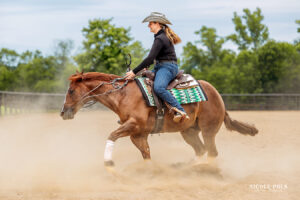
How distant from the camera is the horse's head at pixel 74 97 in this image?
5738mm

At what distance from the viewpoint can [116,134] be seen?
5.39 metres

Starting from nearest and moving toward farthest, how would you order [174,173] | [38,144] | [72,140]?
[174,173]
[38,144]
[72,140]

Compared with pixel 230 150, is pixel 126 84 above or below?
above

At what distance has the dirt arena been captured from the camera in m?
5.01

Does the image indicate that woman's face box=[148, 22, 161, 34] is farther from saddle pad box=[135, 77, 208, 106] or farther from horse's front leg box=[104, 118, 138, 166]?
horse's front leg box=[104, 118, 138, 166]

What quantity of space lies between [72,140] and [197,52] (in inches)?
1344

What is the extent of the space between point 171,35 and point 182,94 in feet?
3.26

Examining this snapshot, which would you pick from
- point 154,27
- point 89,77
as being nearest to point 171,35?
point 154,27

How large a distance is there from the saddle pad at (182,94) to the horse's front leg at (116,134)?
443mm

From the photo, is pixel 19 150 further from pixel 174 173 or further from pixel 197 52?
pixel 197 52

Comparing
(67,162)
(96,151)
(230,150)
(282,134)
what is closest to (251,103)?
(282,134)

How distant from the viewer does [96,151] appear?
8.82m

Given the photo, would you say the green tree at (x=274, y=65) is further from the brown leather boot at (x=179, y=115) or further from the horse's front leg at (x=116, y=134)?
the horse's front leg at (x=116, y=134)

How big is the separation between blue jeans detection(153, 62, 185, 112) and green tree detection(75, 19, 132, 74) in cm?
2908
